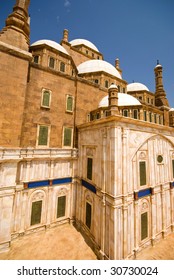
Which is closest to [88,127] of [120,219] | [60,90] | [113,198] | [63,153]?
[63,153]

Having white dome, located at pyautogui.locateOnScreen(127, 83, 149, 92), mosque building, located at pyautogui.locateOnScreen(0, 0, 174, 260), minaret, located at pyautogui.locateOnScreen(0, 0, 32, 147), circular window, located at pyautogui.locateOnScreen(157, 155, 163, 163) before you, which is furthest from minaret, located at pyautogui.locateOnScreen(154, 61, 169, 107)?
minaret, located at pyautogui.locateOnScreen(0, 0, 32, 147)

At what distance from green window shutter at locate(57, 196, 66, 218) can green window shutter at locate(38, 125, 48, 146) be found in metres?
5.57

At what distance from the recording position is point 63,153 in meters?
12.3

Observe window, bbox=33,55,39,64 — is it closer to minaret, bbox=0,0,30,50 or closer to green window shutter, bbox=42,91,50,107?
minaret, bbox=0,0,30,50

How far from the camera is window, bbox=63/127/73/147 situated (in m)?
13.0

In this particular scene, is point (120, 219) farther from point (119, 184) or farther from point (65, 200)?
point (65, 200)

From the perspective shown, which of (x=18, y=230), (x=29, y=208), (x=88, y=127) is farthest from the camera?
(x=88, y=127)

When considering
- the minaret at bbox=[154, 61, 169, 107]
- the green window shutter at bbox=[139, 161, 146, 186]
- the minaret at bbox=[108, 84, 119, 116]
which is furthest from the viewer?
the minaret at bbox=[154, 61, 169, 107]

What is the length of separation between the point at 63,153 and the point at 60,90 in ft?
21.7

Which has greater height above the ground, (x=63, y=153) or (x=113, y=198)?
(x=63, y=153)

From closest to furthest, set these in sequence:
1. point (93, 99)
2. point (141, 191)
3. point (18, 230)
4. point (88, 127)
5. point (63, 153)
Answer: point (141, 191)
point (18, 230)
point (88, 127)
point (63, 153)
point (93, 99)

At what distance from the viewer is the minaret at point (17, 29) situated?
1053cm

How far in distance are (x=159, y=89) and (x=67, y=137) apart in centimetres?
1957

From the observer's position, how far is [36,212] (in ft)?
35.7
